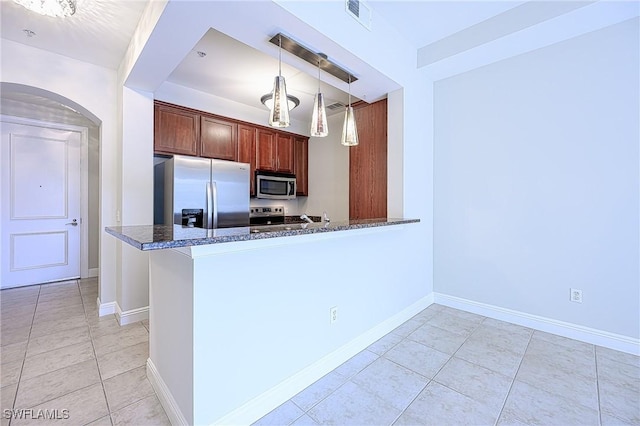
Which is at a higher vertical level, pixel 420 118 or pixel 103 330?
pixel 420 118

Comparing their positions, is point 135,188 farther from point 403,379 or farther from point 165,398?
point 403,379

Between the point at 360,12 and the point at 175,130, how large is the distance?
8.24 feet

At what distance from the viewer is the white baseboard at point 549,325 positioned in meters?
2.20

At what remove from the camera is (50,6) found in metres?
1.75

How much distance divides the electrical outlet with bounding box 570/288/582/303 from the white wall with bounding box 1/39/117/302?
4.59 metres

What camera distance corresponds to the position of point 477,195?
115 inches

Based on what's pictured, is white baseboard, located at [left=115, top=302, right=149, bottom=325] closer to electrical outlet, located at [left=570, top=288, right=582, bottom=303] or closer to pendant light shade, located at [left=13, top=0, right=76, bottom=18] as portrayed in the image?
pendant light shade, located at [left=13, top=0, right=76, bottom=18]

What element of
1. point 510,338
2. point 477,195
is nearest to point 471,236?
point 477,195

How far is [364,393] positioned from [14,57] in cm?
400

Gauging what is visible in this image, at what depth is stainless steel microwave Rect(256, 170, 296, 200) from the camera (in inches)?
167

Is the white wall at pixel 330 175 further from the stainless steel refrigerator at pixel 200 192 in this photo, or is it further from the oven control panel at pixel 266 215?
the stainless steel refrigerator at pixel 200 192

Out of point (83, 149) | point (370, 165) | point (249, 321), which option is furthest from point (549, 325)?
point (83, 149)

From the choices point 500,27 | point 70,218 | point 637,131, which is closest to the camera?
point 637,131

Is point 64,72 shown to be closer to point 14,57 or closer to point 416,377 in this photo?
point 14,57
